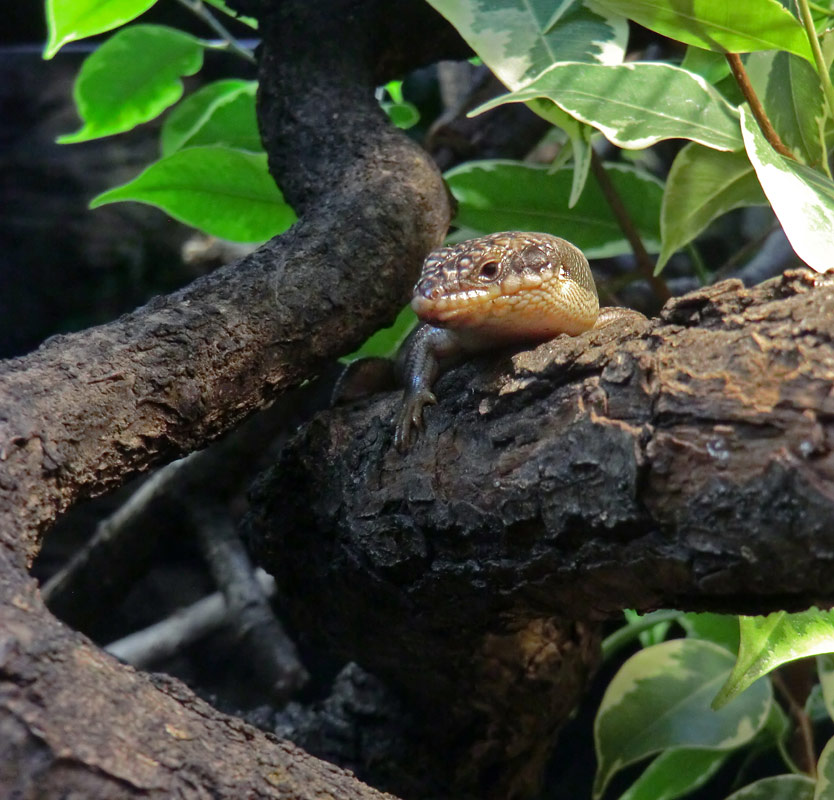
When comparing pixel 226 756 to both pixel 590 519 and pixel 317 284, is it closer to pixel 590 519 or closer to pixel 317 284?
pixel 590 519

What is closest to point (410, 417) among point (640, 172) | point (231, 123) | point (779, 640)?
point (779, 640)

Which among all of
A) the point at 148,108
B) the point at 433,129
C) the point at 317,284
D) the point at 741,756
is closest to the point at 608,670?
the point at 741,756

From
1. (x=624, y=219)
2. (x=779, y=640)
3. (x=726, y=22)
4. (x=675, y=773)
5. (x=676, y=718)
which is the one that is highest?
(x=726, y=22)

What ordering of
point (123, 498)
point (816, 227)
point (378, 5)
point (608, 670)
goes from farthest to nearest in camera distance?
1. point (123, 498)
2. point (608, 670)
3. point (378, 5)
4. point (816, 227)

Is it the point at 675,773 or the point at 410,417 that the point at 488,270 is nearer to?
the point at 410,417

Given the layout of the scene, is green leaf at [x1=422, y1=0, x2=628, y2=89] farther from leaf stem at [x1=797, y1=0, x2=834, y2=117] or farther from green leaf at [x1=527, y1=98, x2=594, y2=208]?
leaf stem at [x1=797, y1=0, x2=834, y2=117]

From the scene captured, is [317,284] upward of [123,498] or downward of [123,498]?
upward

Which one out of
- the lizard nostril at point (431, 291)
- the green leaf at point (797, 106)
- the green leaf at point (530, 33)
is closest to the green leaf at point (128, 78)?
the green leaf at point (530, 33)
